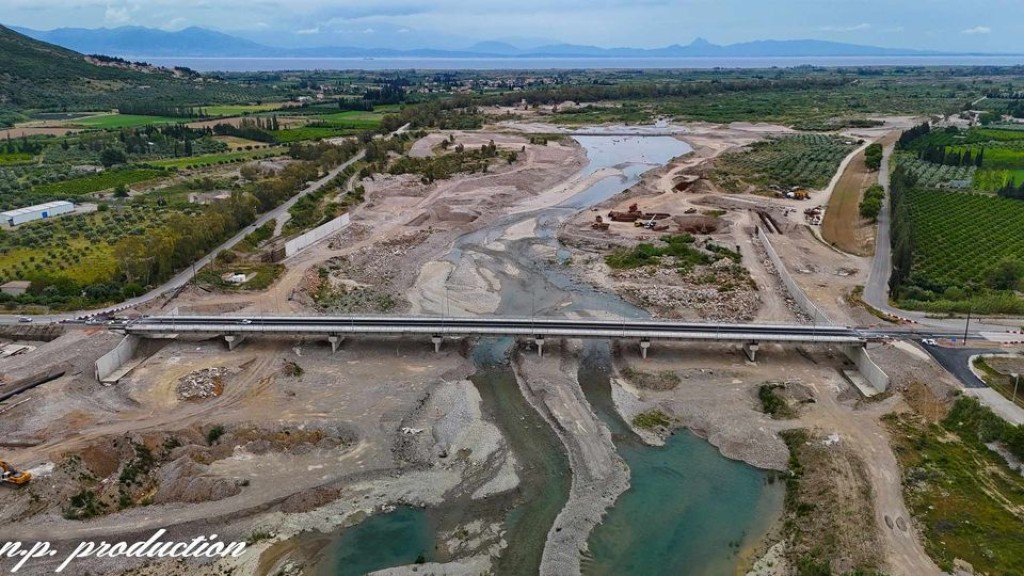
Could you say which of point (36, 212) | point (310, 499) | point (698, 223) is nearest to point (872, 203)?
point (698, 223)

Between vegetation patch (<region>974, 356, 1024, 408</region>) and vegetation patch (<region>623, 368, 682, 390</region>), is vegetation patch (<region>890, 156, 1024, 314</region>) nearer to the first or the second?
vegetation patch (<region>974, 356, 1024, 408</region>)

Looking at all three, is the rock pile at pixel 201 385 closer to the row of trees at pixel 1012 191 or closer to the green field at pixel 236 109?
the row of trees at pixel 1012 191

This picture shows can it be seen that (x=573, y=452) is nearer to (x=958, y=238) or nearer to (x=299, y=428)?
(x=299, y=428)

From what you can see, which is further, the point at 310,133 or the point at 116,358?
the point at 310,133

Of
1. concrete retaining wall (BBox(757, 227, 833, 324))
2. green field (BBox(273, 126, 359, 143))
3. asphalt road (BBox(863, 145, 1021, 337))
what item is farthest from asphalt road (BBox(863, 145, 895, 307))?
green field (BBox(273, 126, 359, 143))

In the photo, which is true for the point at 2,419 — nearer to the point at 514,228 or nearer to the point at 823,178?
the point at 514,228

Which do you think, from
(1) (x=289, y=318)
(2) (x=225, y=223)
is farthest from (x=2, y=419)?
(2) (x=225, y=223)

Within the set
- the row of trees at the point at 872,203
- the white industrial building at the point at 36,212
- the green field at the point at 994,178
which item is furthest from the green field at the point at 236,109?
the green field at the point at 994,178

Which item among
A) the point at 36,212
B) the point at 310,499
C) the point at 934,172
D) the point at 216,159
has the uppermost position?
the point at 216,159
